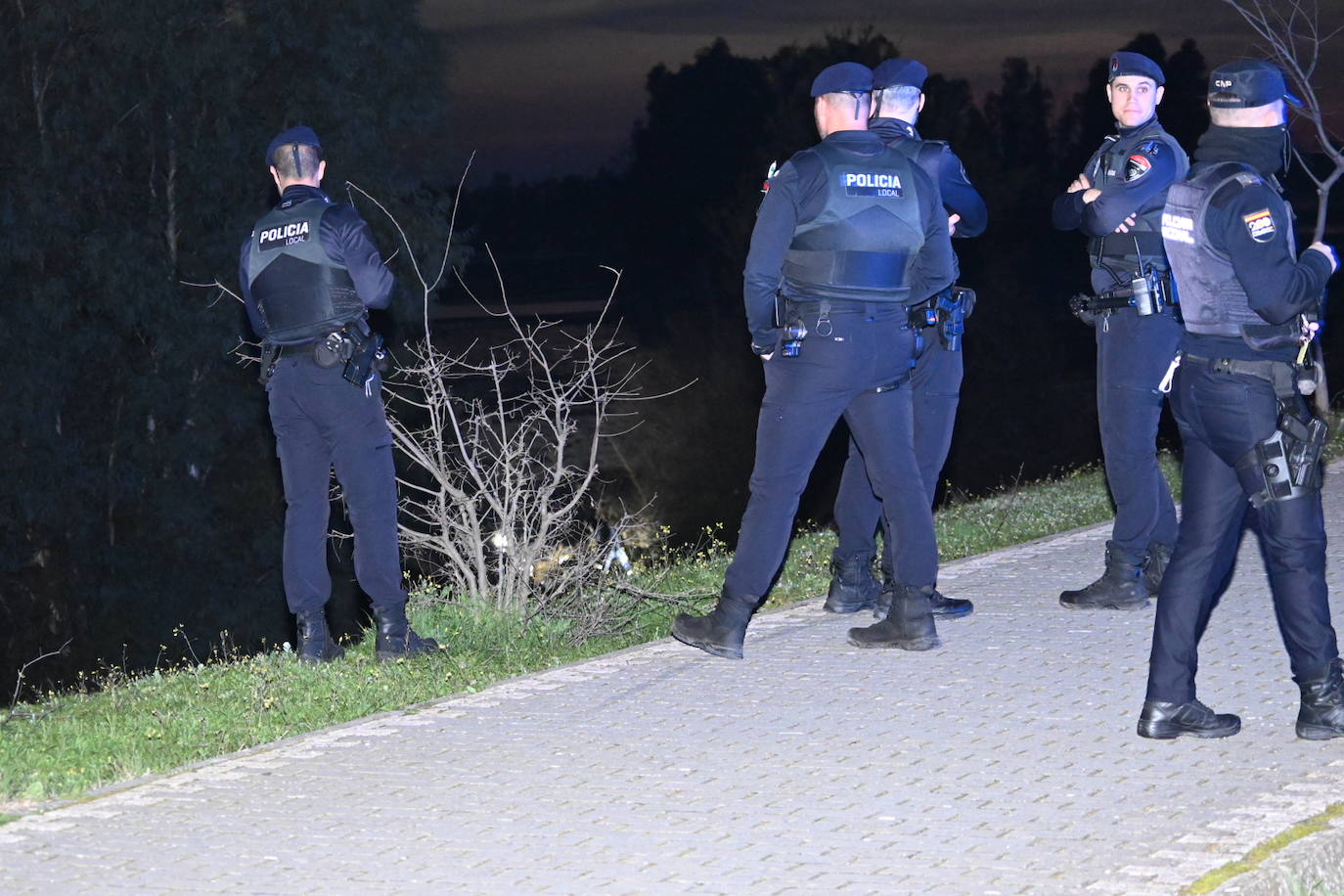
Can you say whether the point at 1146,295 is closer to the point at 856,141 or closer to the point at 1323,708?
the point at 856,141

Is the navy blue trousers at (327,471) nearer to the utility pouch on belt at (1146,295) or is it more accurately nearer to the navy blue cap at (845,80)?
the navy blue cap at (845,80)

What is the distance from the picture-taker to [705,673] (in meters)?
6.45

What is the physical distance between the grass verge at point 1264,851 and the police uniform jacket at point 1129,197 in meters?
3.05

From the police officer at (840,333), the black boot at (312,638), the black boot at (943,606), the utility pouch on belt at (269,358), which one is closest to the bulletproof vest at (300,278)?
the utility pouch on belt at (269,358)

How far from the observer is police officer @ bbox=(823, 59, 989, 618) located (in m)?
7.20

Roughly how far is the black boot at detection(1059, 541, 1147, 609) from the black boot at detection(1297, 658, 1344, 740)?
6.37 ft

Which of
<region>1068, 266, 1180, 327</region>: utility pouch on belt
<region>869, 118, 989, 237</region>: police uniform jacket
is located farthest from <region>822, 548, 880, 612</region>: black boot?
<region>869, 118, 989, 237</region>: police uniform jacket

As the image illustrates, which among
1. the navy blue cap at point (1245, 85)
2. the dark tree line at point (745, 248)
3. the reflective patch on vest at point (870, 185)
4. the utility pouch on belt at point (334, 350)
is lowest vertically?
the dark tree line at point (745, 248)

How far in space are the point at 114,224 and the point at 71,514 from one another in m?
4.53

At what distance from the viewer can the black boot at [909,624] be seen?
675cm

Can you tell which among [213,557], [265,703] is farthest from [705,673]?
[213,557]

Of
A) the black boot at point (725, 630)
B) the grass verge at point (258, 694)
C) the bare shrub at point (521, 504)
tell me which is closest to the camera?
the grass verge at point (258, 694)

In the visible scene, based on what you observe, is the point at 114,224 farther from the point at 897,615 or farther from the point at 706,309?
the point at 706,309

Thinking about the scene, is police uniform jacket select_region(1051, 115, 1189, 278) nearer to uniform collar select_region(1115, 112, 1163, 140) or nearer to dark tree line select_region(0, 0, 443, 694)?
uniform collar select_region(1115, 112, 1163, 140)
